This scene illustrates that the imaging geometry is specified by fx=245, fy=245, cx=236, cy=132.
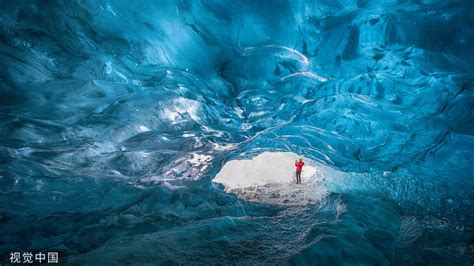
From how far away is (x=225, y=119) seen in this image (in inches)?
300

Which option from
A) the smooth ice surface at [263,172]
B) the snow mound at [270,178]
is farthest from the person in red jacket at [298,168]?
the smooth ice surface at [263,172]

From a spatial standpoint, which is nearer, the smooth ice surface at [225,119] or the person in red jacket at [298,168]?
the smooth ice surface at [225,119]

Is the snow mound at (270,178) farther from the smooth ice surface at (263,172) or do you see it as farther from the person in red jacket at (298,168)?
the person in red jacket at (298,168)

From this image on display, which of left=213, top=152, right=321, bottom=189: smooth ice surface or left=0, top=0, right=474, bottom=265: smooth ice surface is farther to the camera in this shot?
left=213, top=152, right=321, bottom=189: smooth ice surface

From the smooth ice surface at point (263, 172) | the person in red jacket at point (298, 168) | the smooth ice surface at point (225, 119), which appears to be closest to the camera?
the smooth ice surface at point (225, 119)

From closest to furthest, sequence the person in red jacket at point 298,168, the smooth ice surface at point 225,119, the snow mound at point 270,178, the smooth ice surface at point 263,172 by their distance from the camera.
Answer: the smooth ice surface at point 225,119, the snow mound at point 270,178, the person in red jacket at point 298,168, the smooth ice surface at point 263,172

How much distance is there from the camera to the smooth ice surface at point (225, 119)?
14.3 ft

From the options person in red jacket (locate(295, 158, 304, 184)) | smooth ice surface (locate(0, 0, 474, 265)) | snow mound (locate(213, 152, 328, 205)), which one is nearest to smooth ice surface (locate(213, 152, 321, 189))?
snow mound (locate(213, 152, 328, 205))

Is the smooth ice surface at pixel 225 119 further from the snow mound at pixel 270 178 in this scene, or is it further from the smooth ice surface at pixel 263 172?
the smooth ice surface at pixel 263 172

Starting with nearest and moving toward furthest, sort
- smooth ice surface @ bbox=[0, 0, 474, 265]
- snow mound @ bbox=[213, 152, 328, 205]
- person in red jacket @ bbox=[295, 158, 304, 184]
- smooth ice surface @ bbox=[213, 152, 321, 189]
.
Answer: smooth ice surface @ bbox=[0, 0, 474, 265] → snow mound @ bbox=[213, 152, 328, 205] → person in red jacket @ bbox=[295, 158, 304, 184] → smooth ice surface @ bbox=[213, 152, 321, 189]

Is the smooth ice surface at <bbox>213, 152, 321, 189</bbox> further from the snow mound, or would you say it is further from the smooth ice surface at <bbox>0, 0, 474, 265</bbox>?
the smooth ice surface at <bbox>0, 0, 474, 265</bbox>

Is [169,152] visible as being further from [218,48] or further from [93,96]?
[218,48]

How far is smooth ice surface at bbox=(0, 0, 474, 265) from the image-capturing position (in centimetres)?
434

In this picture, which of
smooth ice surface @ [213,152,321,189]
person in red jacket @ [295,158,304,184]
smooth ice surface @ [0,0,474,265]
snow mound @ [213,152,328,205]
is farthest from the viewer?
smooth ice surface @ [213,152,321,189]
